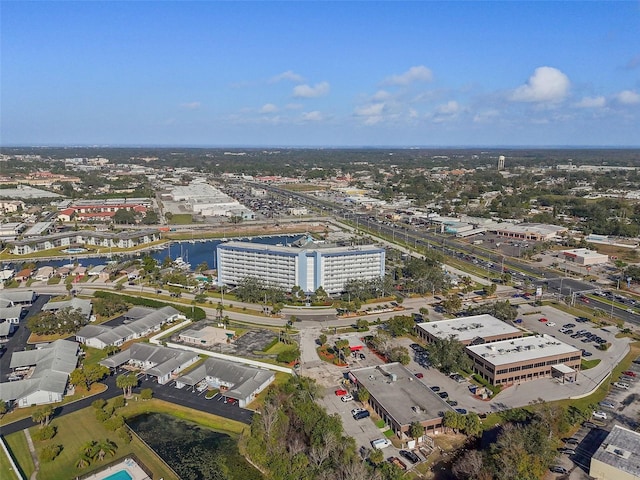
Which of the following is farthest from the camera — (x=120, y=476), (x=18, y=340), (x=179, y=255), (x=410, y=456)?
(x=179, y=255)

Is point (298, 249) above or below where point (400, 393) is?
above

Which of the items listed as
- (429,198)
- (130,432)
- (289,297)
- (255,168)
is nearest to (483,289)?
(289,297)

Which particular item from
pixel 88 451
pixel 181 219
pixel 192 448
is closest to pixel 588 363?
pixel 192 448

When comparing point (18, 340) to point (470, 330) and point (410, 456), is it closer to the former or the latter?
point (410, 456)

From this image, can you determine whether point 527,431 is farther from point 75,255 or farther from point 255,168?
point 255,168

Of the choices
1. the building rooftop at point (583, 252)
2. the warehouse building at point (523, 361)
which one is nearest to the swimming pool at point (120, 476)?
the warehouse building at point (523, 361)

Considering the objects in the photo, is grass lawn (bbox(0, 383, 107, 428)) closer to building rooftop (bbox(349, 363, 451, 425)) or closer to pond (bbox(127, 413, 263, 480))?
pond (bbox(127, 413, 263, 480))

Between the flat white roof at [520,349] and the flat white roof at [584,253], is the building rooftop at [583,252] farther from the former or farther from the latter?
the flat white roof at [520,349]
